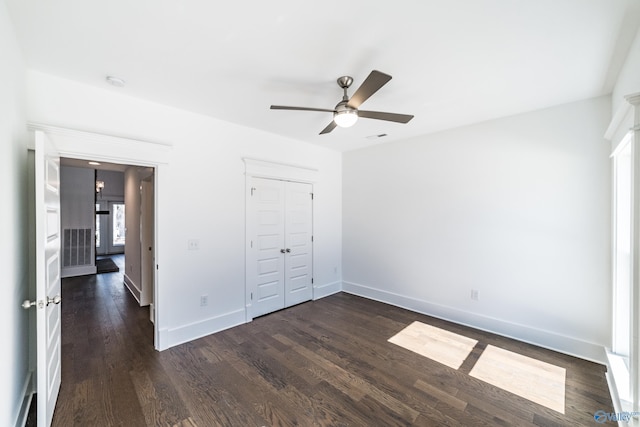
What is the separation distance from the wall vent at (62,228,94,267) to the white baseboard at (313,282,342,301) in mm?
5843

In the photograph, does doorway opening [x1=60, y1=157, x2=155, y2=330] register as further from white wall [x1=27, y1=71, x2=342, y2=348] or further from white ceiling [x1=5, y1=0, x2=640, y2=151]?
white ceiling [x1=5, y1=0, x2=640, y2=151]

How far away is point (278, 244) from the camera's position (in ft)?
13.6

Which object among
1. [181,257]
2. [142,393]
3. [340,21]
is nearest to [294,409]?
[142,393]

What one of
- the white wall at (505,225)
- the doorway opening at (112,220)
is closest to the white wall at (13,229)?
the doorway opening at (112,220)

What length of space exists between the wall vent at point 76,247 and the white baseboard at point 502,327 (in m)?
6.82

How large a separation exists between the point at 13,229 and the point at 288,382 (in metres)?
2.33

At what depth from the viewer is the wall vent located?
6.31 m

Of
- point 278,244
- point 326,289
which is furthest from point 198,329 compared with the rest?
point 326,289

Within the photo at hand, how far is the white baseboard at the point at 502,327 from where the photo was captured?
281cm

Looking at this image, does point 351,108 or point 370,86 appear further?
point 351,108

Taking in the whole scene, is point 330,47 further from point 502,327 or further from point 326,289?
point 326,289

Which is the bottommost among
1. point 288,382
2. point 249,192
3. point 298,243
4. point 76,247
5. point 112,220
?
point 288,382

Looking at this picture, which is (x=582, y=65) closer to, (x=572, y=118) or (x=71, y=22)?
(x=572, y=118)

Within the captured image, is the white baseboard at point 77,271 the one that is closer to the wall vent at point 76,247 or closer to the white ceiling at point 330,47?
the wall vent at point 76,247
